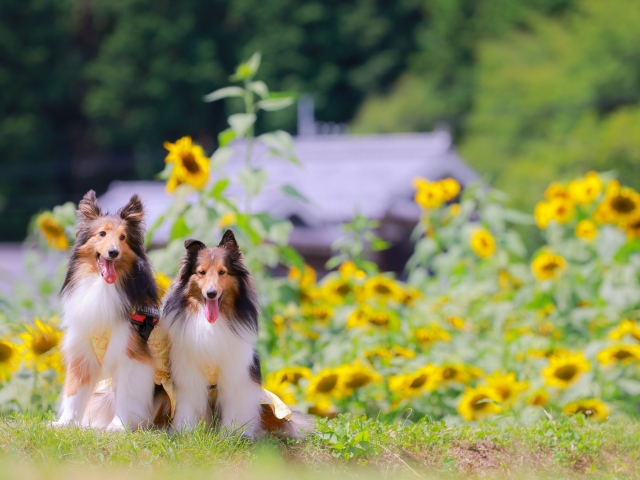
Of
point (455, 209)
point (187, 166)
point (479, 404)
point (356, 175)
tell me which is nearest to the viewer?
point (479, 404)

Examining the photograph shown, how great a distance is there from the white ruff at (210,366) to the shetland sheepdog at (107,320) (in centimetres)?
13

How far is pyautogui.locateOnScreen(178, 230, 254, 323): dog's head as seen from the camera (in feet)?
9.55

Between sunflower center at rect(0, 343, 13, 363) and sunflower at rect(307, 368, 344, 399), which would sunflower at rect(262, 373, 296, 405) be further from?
sunflower center at rect(0, 343, 13, 363)

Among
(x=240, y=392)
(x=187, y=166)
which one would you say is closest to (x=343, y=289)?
(x=187, y=166)

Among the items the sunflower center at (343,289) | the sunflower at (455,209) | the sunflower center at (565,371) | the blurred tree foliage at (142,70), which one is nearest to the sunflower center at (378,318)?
the sunflower center at (343,289)

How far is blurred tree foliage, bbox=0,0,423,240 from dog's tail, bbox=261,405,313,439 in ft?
91.8

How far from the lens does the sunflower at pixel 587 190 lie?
5876 mm

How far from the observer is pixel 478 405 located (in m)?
4.46

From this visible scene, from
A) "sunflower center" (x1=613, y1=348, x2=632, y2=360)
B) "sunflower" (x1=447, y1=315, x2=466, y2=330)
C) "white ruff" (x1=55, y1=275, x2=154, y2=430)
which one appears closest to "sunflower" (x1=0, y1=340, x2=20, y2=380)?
"white ruff" (x1=55, y1=275, x2=154, y2=430)

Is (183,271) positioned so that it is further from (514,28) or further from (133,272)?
(514,28)

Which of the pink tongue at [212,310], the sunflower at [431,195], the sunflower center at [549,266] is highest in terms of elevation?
the pink tongue at [212,310]

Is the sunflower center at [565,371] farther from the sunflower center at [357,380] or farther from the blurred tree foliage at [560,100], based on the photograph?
the blurred tree foliage at [560,100]

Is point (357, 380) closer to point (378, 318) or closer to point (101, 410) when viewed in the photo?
point (378, 318)

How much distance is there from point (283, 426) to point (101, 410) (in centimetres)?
68
